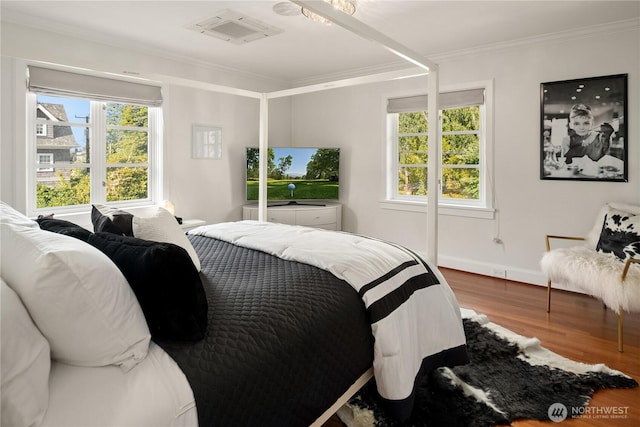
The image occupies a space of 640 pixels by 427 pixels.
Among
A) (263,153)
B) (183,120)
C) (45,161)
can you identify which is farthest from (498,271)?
(45,161)

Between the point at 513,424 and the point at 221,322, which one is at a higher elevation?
the point at 221,322

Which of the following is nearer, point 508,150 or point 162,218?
point 162,218

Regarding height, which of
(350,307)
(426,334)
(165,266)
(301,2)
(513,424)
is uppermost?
(301,2)

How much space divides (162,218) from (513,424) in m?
1.91

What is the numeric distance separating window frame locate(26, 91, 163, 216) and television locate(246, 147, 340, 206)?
3.64ft

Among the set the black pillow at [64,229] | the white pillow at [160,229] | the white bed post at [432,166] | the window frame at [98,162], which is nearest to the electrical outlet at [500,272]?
the white bed post at [432,166]

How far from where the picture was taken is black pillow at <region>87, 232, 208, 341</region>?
1171 millimetres

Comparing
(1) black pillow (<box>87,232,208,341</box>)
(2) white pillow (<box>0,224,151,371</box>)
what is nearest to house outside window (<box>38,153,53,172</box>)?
(2) white pillow (<box>0,224,151,371</box>)

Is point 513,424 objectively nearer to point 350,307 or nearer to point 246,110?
point 350,307

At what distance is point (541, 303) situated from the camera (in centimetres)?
354

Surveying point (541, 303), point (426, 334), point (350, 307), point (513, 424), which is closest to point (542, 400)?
point (513, 424)

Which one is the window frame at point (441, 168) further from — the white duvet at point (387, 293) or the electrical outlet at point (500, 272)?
the white duvet at point (387, 293)

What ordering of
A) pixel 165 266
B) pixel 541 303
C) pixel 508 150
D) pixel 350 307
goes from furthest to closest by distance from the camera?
pixel 508 150
pixel 541 303
pixel 350 307
pixel 165 266

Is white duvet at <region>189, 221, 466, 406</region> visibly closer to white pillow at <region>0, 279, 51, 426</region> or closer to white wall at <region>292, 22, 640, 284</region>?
white pillow at <region>0, 279, 51, 426</region>
